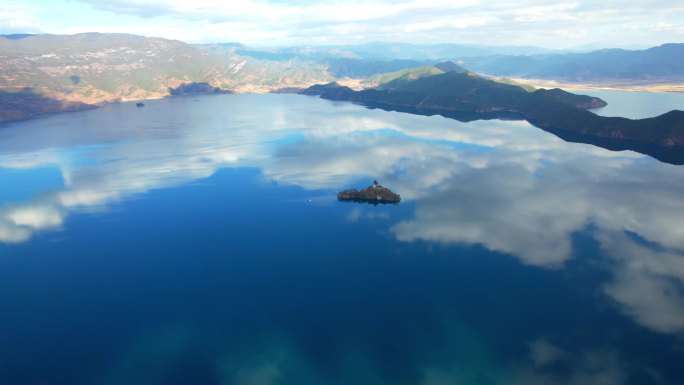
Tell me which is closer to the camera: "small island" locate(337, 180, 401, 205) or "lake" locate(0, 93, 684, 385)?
"lake" locate(0, 93, 684, 385)

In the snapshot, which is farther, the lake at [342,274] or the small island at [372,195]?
the small island at [372,195]

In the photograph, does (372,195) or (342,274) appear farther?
(372,195)

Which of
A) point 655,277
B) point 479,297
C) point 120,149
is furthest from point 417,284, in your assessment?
point 120,149

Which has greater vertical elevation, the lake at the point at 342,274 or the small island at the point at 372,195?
the small island at the point at 372,195

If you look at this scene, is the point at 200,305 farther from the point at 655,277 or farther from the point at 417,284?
the point at 655,277
